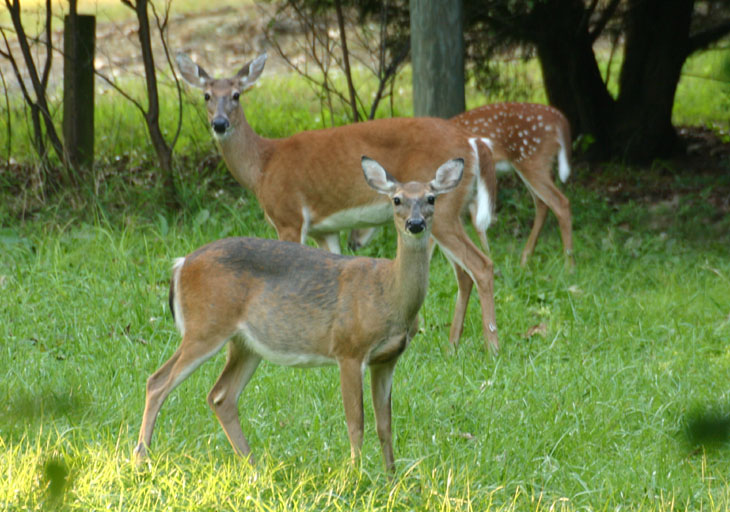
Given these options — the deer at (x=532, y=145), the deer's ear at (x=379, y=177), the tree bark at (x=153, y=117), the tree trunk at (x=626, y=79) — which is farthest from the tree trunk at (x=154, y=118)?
the deer's ear at (x=379, y=177)

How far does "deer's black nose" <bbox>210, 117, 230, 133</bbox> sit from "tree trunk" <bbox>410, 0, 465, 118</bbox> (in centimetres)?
163

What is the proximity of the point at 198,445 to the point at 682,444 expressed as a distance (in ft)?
9.50

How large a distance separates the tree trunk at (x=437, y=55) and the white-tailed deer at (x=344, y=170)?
A: 1013mm

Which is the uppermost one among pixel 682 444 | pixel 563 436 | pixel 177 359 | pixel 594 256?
pixel 682 444

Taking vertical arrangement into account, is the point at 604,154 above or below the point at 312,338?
below

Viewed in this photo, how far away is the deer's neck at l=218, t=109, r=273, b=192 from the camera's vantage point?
6.01m

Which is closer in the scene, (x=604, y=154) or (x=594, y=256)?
(x=594, y=256)

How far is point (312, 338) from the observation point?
3.48m

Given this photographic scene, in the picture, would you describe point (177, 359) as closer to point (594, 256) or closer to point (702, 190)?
point (594, 256)

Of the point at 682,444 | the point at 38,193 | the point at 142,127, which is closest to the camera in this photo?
the point at 682,444

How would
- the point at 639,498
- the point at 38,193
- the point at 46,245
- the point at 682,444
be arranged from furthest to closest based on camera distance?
1. the point at 38,193
2. the point at 46,245
3. the point at 639,498
4. the point at 682,444

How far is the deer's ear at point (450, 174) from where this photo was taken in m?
3.77

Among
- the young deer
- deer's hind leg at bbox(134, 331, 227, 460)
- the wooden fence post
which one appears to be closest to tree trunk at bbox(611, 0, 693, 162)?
the wooden fence post

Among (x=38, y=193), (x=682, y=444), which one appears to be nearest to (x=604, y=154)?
(x=38, y=193)
